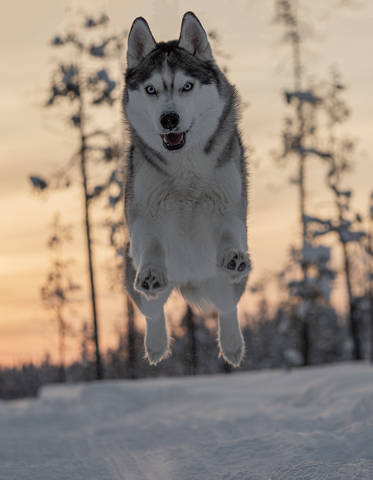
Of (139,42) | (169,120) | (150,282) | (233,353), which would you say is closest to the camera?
(169,120)

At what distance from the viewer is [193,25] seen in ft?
13.3

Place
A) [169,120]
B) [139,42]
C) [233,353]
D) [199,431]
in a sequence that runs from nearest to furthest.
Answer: [169,120], [139,42], [233,353], [199,431]

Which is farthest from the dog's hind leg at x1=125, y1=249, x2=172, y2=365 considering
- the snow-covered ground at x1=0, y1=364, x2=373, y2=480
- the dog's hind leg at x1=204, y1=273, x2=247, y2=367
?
the snow-covered ground at x1=0, y1=364, x2=373, y2=480

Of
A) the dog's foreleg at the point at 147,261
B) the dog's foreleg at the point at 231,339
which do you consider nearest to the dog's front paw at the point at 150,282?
the dog's foreleg at the point at 147,261

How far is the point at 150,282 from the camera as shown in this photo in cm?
386

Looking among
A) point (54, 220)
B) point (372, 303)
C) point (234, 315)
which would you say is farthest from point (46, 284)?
point (234, 315)

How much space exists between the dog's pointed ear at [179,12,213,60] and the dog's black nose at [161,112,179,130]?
2.22ft

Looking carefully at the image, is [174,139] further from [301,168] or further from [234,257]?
[301,168]

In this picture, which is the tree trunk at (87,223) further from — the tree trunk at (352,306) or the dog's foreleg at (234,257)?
the dog's foreleg at (234,257)

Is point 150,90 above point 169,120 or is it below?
above

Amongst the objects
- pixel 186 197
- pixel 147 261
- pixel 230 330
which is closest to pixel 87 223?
pixel 230 330

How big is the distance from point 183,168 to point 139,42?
0.86m

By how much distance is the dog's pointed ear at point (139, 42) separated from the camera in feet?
13.1

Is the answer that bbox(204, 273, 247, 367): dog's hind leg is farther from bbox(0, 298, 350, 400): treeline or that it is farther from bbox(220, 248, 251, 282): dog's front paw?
bbox(0, 298, 350, 400): treeline
